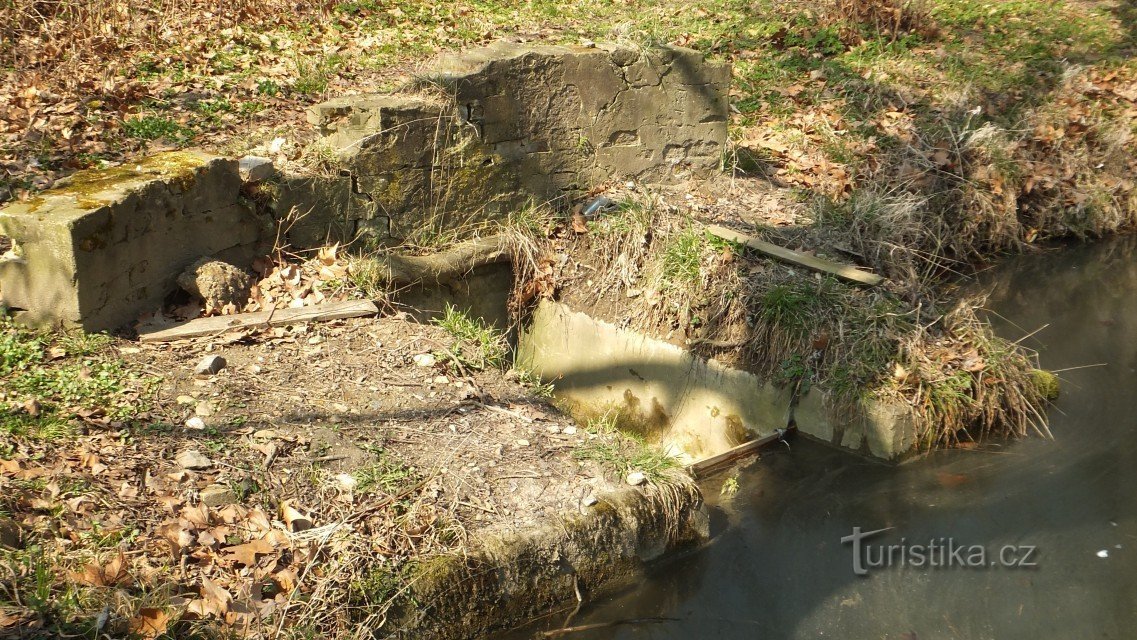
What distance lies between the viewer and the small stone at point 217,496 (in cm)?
433

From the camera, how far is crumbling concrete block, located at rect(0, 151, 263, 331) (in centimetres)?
516

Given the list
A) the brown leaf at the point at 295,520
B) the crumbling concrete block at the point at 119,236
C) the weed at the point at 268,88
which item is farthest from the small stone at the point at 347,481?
the weed at the point at 268,88

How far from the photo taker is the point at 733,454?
632 cm

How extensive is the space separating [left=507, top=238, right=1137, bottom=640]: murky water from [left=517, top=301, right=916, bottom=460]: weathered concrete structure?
216 millimetres

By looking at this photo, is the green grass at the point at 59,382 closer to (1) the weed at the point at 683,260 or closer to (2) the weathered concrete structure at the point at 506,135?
(2) the weathered concrete structure at the point at 506,135

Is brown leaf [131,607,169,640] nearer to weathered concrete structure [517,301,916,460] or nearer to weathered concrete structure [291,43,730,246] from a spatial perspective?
weathered concrete structure [291,43,730,246]

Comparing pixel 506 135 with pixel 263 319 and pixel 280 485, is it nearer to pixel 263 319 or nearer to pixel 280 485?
pixel 263 319

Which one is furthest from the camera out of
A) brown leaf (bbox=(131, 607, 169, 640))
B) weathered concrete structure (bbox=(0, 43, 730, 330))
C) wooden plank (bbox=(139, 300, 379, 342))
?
wooden plank (bbox=(139, 300, 379, 342))

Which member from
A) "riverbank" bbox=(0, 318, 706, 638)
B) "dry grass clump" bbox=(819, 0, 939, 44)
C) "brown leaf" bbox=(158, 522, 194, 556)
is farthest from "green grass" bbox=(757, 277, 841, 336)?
"dry grass clump" bbox=(819, 0, 939, 44)

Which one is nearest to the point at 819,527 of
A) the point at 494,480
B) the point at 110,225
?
the point at 494,480

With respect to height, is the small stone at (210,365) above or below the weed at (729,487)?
above

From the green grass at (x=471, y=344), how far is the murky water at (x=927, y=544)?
1.70 meters

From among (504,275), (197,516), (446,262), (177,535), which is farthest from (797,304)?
(177,535)

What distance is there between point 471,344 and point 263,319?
1.29 meters
